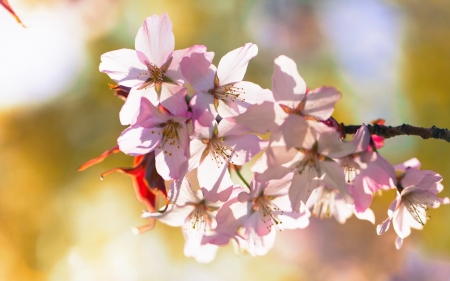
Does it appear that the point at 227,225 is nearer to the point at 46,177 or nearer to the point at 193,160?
the point at 193,160

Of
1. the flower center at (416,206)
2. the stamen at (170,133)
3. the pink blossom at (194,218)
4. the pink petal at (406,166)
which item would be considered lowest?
the pink blossom at (194,218)

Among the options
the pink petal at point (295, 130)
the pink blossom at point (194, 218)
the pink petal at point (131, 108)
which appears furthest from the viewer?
the pink blossom at point (194, 218)

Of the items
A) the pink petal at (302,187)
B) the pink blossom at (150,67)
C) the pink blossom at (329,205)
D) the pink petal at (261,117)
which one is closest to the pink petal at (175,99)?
the pink blossom at (150,67)

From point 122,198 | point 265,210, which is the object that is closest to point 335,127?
point 265,210

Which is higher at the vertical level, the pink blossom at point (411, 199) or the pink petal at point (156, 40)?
the pink petal at point (156, 40)

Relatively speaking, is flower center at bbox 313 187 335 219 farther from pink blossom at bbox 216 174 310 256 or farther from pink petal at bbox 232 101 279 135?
pink petal at bbox 232 101 279 135

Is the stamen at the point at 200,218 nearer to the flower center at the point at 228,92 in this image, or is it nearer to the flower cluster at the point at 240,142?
the flower cluster at the point at 240,142

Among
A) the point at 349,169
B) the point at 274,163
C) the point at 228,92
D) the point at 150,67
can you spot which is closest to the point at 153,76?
the point at 150,67

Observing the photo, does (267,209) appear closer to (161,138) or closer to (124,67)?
(161,138)

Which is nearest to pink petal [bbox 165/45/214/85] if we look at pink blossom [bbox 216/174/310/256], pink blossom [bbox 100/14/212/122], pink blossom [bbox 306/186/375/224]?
pink blossom [bbox 100/14/212/122]
